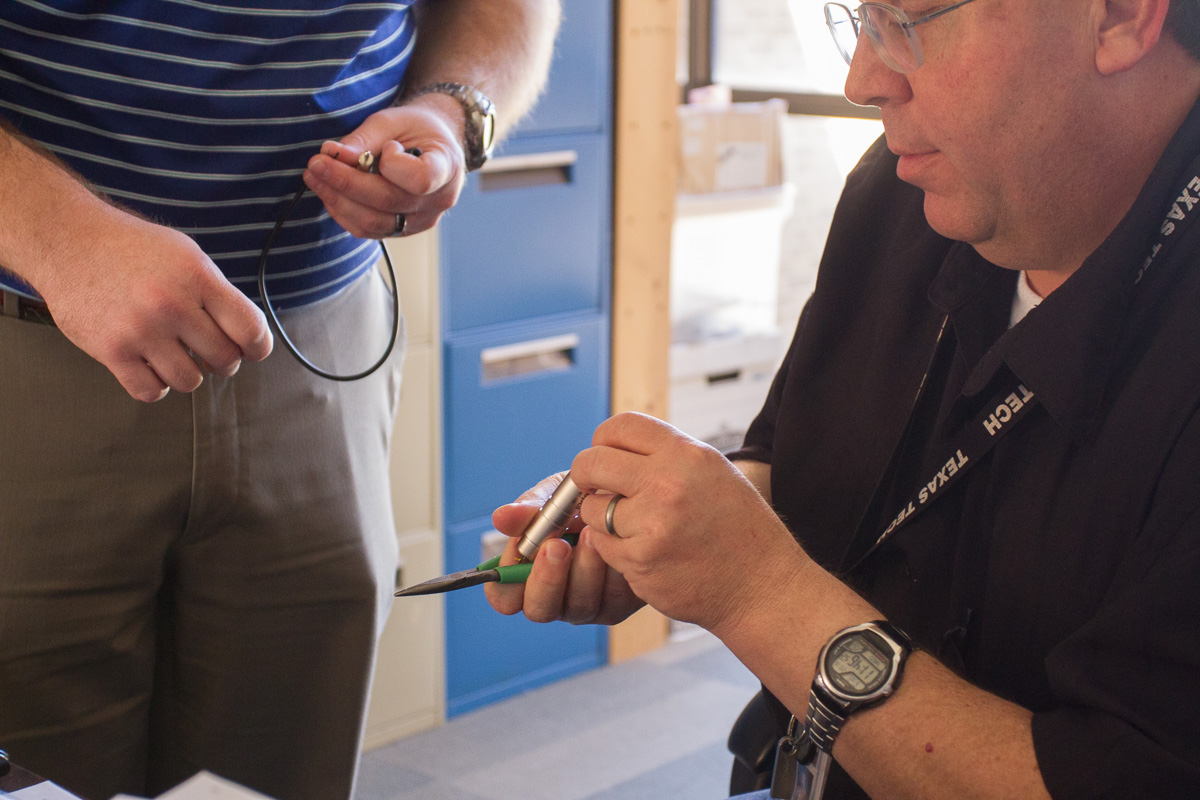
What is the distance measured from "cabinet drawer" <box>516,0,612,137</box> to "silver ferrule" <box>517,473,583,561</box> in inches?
65.0

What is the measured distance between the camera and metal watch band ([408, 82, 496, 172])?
1317 millimetres

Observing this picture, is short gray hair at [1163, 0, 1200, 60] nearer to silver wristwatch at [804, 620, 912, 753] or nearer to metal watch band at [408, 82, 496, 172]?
silver wristwatch at [804, 620, 912, 753]

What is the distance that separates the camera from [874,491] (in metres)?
1.12

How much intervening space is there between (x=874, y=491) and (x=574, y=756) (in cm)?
165

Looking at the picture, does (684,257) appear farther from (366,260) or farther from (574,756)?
(366,260)

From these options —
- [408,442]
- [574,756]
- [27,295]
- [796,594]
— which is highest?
[27,295]

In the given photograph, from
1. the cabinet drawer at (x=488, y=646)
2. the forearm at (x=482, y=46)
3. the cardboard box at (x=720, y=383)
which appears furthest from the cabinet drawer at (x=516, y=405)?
the forearm at (x=482, y=46)

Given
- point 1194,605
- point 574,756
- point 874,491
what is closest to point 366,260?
point 874,491

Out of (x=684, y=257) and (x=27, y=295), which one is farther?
(x=684, y=257)

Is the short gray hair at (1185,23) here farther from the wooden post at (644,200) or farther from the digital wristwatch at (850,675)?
the wooden post at (644,200)

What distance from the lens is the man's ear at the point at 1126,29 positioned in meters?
0.84

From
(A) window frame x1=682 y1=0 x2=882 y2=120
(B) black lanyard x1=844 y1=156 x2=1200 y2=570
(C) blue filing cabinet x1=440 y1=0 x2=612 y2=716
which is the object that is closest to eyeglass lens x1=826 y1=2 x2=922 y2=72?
(B) black lanyard x1=844 y1=156 x2=1200 y2=570

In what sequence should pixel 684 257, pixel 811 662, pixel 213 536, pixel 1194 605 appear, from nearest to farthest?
pixel 1194 605 < pixel 811 662 < pixel 213 536 < pixel 684 257

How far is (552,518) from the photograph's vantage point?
3.33ft
